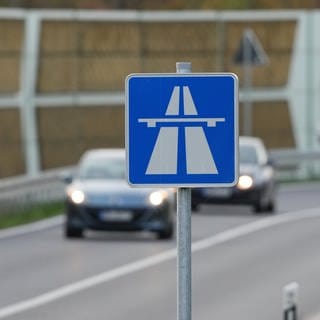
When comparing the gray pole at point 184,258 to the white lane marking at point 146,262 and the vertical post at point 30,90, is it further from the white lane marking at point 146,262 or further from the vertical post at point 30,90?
the vertical post at point 30,90

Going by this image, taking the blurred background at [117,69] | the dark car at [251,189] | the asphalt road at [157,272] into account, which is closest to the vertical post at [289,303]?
the asphalt road at [157,272]

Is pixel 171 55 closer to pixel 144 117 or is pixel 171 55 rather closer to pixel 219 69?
pixel 219 69

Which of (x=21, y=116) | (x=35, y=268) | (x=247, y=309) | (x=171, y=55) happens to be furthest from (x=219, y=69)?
(x=247, y=309)

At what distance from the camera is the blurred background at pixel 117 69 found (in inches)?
1373

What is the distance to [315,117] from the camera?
136 feet

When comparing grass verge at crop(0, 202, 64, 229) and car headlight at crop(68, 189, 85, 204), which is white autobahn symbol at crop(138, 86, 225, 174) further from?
grass verge at crop(0, 202, 64, 229)

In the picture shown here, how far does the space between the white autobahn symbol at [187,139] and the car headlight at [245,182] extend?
24.6m

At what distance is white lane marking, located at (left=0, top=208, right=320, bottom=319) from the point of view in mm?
17625

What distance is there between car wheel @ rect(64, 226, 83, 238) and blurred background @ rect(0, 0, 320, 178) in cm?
705

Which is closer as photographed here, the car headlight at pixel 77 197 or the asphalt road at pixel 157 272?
the asphalt road at pixel 157 272

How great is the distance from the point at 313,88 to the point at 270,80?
107cm

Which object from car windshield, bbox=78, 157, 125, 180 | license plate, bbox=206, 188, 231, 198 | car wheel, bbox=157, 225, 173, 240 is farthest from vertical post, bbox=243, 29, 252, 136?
car wheel, bbox=157, 225, 173, 240

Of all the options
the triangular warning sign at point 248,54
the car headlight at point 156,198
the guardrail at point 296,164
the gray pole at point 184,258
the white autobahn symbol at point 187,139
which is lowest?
the guardrail at point 296,164

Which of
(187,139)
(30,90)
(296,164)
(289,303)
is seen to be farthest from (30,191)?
(187,139)
